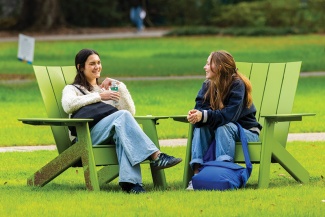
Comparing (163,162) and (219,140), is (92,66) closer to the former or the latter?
(163,162)

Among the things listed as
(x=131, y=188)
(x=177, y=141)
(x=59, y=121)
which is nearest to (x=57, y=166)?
(x=59, y=121)

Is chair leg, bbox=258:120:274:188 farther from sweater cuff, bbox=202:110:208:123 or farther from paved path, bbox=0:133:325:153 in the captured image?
paved path, bbox=0:133:325:153

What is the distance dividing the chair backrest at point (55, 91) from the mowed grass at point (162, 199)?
423mm

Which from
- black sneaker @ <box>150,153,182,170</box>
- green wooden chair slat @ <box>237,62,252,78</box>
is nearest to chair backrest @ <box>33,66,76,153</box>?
black sneaker @ <box>150,153,182,170</box>

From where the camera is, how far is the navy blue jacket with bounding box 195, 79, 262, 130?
29.6ft

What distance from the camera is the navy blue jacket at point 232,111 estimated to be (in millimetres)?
9023

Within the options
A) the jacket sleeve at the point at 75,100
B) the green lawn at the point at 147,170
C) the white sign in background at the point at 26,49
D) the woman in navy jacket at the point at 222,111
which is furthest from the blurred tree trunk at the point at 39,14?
the woman in navy jacket at the point at 222,111

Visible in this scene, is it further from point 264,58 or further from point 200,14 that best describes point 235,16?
point 264,58

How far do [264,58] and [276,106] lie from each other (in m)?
20.0

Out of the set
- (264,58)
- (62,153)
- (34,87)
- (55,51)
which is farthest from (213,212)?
(55,51)

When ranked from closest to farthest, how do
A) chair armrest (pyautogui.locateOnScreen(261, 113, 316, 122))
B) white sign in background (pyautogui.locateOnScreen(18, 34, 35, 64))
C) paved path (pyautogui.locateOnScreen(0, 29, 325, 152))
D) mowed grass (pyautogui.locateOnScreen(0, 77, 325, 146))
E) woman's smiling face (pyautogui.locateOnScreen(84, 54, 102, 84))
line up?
chair armrest (pyautogui.locateOnScreen(261, 113, 316, 122))
woman's smiling face (pyautogui.locateOnScreen(84, 54, 102, 84))
paved path (pyautogui.locateOnScreen(0, 29, 325, 152))
mowed grass (pyautogui.locateOnScreen(0, 77, 325, 146))
white sign in background (pyautogui.locateOnScreen(18, 34, 35, 64))

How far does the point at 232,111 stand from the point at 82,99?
50.3 inches

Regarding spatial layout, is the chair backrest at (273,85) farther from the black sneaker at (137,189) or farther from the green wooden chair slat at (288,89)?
the black sneaker at (137,189)

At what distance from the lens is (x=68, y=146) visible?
9.46m
